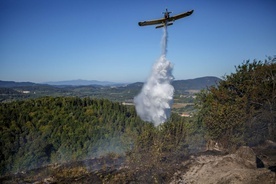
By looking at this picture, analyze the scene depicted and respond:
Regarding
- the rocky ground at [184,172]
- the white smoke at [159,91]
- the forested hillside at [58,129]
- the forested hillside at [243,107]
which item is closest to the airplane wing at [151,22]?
the white smoke at [159,91]

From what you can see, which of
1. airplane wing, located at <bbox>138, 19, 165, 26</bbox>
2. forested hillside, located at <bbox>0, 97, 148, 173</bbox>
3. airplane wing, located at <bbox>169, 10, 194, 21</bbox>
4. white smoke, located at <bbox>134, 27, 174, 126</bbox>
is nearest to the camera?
airplane wing, located at <bbox>169, 10, 194, 21</bbox>

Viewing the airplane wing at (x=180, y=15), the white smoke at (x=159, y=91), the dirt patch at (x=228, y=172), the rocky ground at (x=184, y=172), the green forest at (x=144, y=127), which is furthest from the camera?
the white smoke at (x=159, y=91)

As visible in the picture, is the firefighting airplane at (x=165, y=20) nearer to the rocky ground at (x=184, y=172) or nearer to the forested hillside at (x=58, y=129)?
the rocky ground at (x=184, y=172)

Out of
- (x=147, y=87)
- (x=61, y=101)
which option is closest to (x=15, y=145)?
(x=61, y=101)

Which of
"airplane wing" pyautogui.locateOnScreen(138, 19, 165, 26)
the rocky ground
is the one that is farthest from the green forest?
"airplane wing" pyautogui.locateOnScreen(138, 19, 165, 26)

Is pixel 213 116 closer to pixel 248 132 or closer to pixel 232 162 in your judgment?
pixel 248 132

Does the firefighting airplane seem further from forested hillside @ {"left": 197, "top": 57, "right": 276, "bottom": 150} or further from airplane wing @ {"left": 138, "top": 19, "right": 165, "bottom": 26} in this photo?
forested hillside @ {"left": 197, "top": 57, "right": 276, "bottom": 150}

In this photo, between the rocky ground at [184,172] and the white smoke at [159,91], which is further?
the white smoke at [159,91]

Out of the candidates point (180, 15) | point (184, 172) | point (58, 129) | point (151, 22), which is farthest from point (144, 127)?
point (58, 129)
